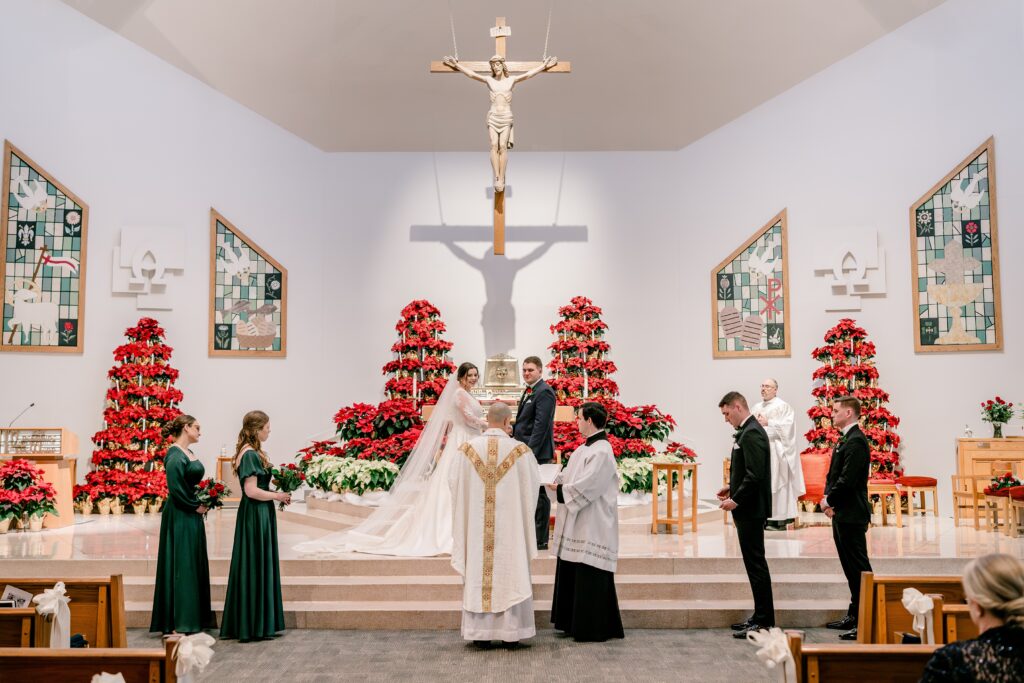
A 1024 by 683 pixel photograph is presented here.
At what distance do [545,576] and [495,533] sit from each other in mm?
1396

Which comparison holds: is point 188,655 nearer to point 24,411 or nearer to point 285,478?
point 285,478

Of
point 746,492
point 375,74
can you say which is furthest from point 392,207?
point 746,492

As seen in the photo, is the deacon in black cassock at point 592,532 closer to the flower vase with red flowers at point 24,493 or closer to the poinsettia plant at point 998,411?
the flower vase with red flowers at point 24,493

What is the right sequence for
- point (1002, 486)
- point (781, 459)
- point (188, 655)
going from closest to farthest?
point (188, 655), point (1002, 486), point (781, 459)

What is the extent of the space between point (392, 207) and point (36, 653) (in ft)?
32.4

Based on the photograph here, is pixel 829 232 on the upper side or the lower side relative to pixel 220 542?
upper

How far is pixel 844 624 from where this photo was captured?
5.86 m

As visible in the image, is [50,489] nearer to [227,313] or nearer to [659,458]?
[227,313]

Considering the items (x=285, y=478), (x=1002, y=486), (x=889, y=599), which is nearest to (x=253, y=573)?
(x=285, y=478)

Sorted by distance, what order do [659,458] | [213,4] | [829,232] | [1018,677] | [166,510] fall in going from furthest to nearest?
[829,232] → [213,4] → [659,458] → [166,510] → [1018,677]

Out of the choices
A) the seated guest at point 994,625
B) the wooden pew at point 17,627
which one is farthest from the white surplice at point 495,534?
the seated guest at point 994,625

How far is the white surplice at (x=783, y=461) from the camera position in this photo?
352 inches

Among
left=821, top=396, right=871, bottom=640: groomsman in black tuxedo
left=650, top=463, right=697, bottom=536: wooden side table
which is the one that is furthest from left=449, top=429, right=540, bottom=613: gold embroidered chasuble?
left=650, top=463, right=697, bottom=536: wooden side table

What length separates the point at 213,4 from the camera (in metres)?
10.4
